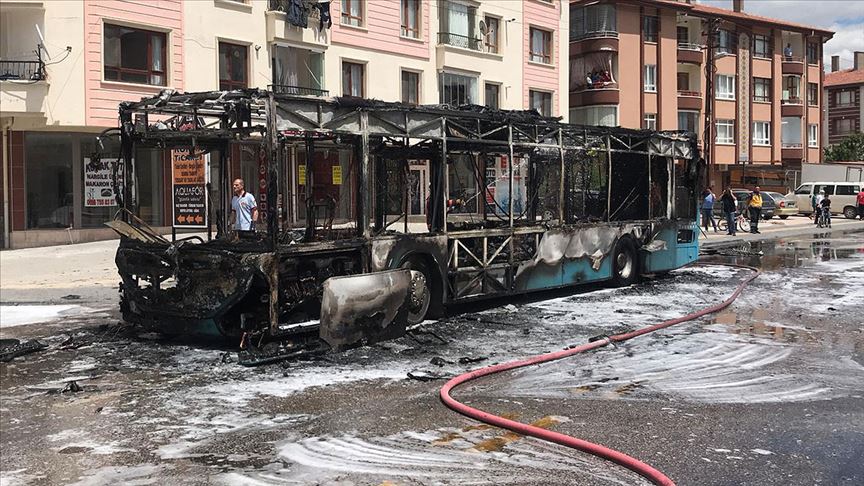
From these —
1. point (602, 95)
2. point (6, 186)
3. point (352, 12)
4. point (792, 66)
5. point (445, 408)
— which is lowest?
point (445, 408)

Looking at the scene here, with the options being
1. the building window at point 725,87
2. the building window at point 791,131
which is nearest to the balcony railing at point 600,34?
the building window at point 725,87

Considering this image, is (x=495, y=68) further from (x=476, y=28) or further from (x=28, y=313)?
(x=28, y=313)

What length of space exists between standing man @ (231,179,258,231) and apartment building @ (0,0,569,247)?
6.64m

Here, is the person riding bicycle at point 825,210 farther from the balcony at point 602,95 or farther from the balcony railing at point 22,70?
the balcony railing at point 22,70

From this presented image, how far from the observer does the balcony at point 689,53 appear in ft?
176

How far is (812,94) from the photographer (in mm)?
64000

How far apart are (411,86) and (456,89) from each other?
2.40 m

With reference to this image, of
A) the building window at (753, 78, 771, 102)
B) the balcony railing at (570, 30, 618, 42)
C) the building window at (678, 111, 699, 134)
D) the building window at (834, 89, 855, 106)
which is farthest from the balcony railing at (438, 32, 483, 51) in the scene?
the building window at (834, 89, 855, 106)

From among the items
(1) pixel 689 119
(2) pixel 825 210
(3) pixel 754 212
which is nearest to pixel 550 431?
(3) pixel 754 212

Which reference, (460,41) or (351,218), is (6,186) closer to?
(351,218)

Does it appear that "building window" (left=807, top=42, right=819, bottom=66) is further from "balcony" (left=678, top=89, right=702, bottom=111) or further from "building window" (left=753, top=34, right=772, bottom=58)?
"balcony" (left=678, top=89, right=702, bottom=111)

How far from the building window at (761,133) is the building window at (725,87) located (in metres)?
3.45

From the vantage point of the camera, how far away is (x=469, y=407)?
21.6ft

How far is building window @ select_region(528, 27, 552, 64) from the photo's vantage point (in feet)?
130
